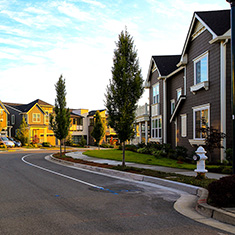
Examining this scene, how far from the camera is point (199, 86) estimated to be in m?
18.5

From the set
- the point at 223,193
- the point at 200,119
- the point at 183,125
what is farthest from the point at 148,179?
the point at 183,125

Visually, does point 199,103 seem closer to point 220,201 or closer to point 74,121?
point 220,201

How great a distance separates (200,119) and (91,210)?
13.9 meters

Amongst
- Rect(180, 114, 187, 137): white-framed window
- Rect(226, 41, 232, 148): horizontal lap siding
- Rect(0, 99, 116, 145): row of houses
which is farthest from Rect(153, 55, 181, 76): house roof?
Rect(0, 99, 116, 145): row of houses

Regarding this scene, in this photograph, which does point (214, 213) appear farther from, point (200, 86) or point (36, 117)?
point (36, 117)

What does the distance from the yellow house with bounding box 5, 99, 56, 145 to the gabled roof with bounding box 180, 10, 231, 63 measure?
139 ft

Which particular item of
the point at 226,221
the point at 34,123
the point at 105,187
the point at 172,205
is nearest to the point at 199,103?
the point at 105,187

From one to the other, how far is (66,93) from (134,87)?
40.8 feet

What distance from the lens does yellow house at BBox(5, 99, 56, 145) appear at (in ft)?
187

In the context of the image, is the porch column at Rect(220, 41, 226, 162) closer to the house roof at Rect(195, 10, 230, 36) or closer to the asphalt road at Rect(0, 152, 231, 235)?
the house roof at Rect(195, 10, 230, 36)

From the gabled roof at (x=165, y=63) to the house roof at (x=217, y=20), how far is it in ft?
29.2

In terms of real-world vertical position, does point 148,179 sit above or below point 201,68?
below

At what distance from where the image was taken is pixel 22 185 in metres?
10.7

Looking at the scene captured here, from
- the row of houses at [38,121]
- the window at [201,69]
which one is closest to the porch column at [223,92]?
the window at [201,69]
